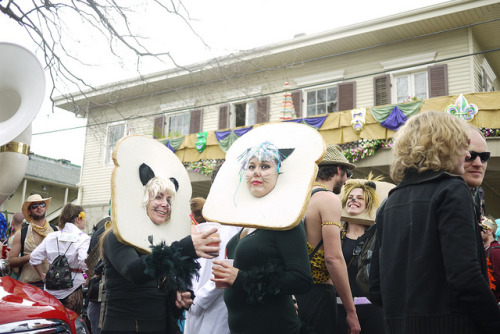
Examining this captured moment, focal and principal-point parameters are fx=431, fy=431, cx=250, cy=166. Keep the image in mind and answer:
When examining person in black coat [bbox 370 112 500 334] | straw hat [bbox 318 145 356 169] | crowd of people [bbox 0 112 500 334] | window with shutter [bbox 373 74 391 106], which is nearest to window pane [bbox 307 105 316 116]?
window with shutter [bbox 373 74 391 106]

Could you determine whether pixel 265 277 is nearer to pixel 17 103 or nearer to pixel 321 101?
pixel 17 103

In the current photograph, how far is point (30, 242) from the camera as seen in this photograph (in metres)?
5.71

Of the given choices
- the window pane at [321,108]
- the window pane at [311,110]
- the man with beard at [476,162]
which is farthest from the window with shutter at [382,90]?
the man with beard at [476,162]

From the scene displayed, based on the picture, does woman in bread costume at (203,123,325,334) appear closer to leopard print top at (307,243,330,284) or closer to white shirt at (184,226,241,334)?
white shirt at (184,226,241,334)

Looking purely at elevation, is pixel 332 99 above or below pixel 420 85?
below

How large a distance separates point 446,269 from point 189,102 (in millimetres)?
15201

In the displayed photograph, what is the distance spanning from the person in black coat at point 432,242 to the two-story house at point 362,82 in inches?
342

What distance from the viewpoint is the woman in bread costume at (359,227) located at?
10.4 feet

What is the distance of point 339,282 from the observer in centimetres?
278

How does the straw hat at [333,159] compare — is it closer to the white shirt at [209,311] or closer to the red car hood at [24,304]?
the white shirt at [209,311]

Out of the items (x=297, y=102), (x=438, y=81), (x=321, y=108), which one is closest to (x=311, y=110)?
(x=321, y=108)

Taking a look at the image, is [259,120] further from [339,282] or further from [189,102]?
[339,282]

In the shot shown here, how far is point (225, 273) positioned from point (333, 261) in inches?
36.7

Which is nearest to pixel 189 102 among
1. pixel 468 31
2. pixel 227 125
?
pixel 227 125
